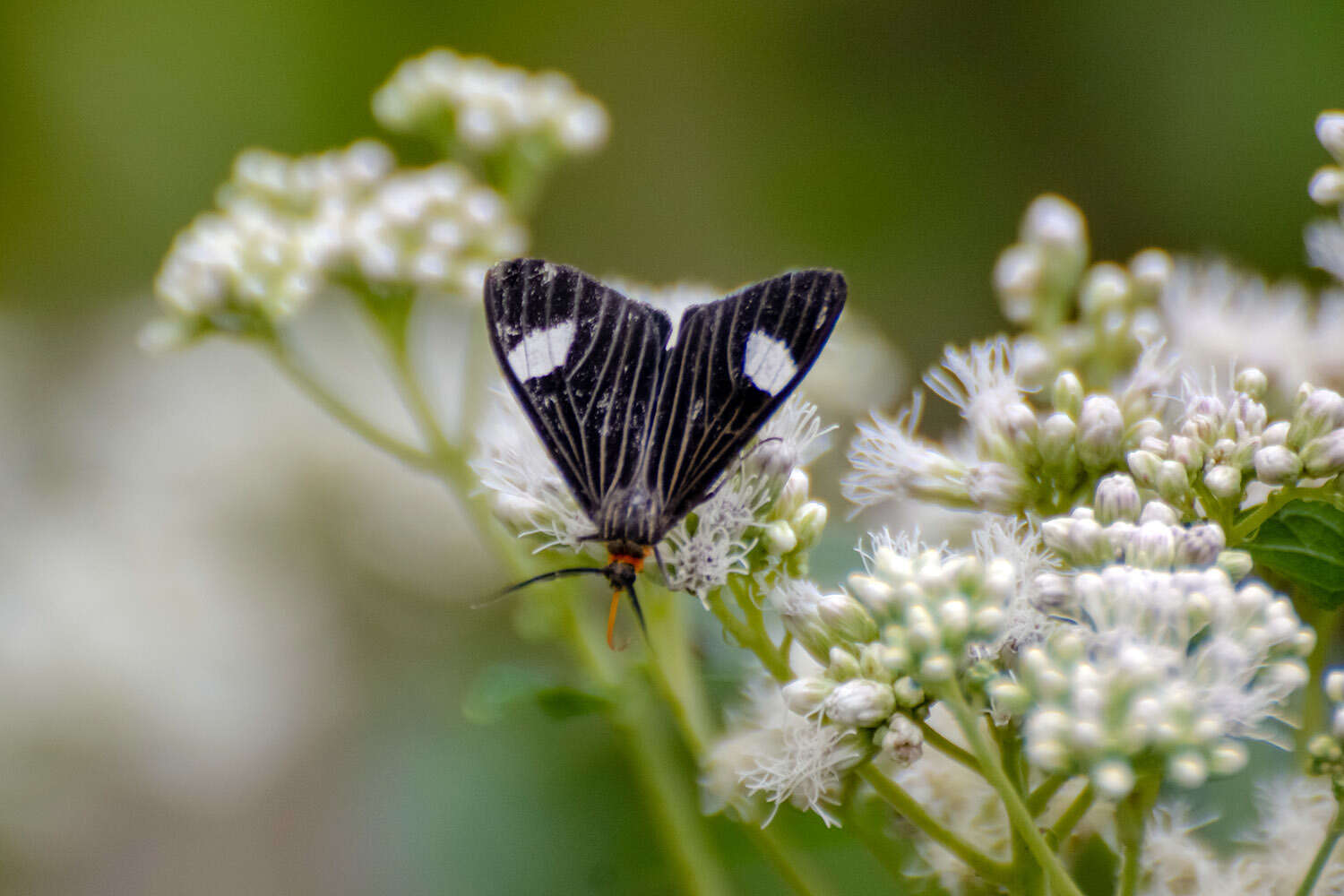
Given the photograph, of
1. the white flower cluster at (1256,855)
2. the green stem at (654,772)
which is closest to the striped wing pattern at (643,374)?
the green stem at (654,772)

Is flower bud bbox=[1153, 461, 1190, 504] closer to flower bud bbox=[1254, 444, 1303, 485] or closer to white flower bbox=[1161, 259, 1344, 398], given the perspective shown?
flower bud bbox=[1254, 444, 1303, 485]

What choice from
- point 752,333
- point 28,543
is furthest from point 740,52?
point 752,333

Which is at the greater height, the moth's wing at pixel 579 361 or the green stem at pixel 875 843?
the moth's wing at pixel 579 361

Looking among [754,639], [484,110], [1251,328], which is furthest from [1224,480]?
[484,110]

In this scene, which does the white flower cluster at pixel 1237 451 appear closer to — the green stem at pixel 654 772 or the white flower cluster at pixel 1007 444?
the white flower cluster at pixel 1007 444

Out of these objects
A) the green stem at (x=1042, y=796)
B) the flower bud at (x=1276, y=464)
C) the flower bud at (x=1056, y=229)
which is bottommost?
the green stem at (x=1042, y=796)

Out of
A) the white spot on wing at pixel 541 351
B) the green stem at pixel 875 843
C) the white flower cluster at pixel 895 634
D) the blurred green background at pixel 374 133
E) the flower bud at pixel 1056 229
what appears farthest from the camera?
the blurred green background at pixel 374 133

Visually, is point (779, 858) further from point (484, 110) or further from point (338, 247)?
point (484, 110)
